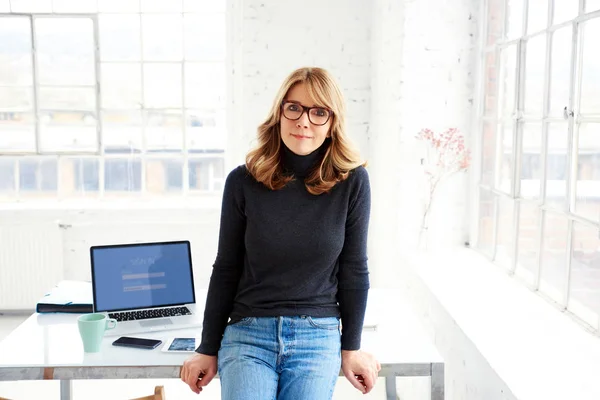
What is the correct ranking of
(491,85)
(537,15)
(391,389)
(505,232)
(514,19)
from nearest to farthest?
1. (391,389)
2. (537,15)
3. (514,19)
4. (505,232)
5. (491,85)

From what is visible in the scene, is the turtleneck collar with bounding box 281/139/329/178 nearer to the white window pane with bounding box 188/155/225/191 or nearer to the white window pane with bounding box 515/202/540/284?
the white window pane with bounding box 515/202/540/284

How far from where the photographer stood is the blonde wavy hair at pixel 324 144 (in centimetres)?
200

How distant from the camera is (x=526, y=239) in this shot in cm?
292

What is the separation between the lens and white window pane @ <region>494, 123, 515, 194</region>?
3123 mm

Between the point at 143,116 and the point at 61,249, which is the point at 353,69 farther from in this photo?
the point at 61,249

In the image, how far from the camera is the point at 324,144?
210cm

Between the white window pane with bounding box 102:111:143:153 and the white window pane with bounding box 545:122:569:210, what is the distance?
2973 mm

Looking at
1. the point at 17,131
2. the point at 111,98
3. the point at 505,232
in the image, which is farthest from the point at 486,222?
the point at 17,131

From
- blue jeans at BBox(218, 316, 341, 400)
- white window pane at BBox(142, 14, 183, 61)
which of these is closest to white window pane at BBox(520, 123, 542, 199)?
blue jeans at BBox(218, 316, 341, 400)

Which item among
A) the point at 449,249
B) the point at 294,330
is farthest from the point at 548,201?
the point at 294,330

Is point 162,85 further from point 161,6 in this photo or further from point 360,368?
point 360,368

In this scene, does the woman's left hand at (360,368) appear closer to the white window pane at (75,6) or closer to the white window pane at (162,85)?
the white window pane at (162,85)

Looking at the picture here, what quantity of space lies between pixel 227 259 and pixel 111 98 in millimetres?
3074

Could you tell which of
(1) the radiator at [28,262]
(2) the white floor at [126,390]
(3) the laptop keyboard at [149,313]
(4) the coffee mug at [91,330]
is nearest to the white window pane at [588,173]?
(2) the white floor at [126,390]
